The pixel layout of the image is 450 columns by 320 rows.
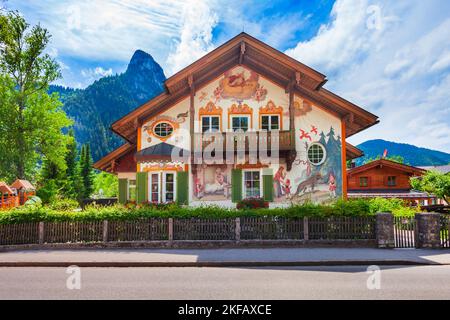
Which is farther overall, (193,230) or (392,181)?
(392,181)

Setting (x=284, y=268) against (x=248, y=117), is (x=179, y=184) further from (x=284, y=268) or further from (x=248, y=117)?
(x=284, y=268)

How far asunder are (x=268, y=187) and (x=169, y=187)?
5.31 metres

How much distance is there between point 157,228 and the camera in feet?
46.6

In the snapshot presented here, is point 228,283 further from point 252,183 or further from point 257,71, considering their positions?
point 257,71

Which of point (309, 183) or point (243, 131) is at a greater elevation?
point (243, 131)

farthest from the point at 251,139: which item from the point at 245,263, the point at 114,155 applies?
the point at 245,263

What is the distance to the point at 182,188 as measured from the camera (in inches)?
752

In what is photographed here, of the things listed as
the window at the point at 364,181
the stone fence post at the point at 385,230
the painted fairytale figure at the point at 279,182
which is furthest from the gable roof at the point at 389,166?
the stone fence post at the point at 385,230

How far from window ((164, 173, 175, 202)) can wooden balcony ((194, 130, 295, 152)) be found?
98.3 inches

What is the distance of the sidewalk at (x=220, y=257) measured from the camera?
10945mm

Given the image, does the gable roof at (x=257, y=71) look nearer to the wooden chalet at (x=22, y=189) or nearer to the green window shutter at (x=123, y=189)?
the green window shutter at (x=123, y=189)

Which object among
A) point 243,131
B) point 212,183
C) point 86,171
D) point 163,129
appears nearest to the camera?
point 212,183

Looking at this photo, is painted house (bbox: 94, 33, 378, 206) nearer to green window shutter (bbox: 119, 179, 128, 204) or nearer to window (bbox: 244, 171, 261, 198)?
window (bbox: 244, 171, 261, 198)

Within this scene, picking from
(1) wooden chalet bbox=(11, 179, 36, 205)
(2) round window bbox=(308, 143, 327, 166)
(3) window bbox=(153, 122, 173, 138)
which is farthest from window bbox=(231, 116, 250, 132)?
(1) wooden chalet bbox=(11, 179, 36, 205)
